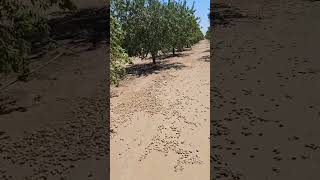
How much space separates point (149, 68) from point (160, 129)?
17956 millimetres

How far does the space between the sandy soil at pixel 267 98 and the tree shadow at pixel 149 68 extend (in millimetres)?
4120

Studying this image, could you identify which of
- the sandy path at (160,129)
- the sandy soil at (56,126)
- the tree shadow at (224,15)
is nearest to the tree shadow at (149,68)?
the sandy path at (160,129)

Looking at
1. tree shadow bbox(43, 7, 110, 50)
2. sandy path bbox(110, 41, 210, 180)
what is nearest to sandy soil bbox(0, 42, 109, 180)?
sandy path bbox(110, 41, 210, 180)

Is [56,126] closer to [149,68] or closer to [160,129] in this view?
[160,129]

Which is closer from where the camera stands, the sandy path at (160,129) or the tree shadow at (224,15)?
the sandy path at (160,129)

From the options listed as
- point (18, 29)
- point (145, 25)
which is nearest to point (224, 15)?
point (145, 25)

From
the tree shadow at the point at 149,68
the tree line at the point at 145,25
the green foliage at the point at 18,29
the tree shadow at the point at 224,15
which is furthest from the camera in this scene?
→ the tree shadow at the point at 224,15

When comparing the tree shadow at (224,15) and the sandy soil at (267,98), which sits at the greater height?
the tree shadow at (224,15)

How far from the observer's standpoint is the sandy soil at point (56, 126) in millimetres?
14170

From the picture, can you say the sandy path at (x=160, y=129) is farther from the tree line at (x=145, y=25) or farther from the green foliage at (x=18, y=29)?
the green foliage at (x=18, y=29)

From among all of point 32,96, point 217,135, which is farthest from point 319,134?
point 32,96

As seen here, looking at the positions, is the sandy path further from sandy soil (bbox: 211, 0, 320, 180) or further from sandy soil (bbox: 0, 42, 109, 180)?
sandy soil (bbox: 0, 42, 109, 180)

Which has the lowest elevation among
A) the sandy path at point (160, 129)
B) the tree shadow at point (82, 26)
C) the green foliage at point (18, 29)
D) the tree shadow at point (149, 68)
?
the sandy path at point (160, 129)

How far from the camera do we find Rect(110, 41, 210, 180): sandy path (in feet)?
46.4
